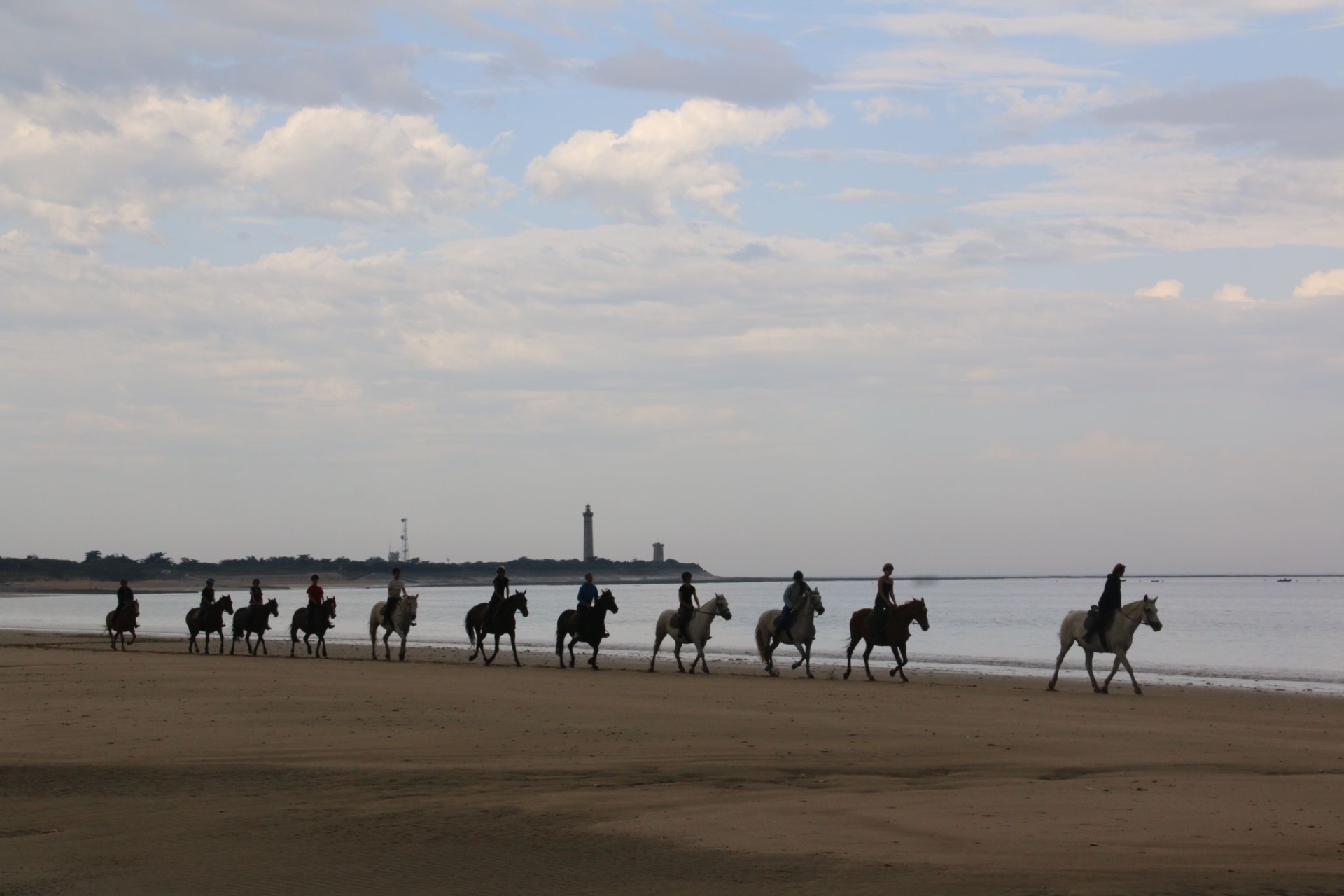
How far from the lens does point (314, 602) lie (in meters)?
29.8

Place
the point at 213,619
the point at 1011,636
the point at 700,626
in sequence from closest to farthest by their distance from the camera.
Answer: the point at 700,626
the point at 213,619
the point at 1011,636

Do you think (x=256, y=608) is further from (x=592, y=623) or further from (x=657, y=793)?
(x=657, y=793)

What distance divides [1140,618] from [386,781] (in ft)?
44.4

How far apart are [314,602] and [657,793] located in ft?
69.9

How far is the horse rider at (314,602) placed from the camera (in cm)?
2911

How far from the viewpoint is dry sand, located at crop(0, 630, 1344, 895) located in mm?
7281

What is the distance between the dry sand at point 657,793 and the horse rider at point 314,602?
1034 cm

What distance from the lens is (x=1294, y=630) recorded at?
49.0 meters

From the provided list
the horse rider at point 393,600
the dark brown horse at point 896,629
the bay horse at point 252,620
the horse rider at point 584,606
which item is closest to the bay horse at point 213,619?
the bay horse at point 252,620

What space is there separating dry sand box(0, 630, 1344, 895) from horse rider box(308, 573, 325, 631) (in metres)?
10.3

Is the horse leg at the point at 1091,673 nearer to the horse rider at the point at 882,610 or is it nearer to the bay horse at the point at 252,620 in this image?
the horse rider at the point at 882,610

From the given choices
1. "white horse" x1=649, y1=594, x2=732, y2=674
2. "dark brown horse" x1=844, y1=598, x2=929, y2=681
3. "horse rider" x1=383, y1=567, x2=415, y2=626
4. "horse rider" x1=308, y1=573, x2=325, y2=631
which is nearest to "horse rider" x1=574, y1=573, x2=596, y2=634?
"white horse" x1=649, y1=594, x2=732, y2=674

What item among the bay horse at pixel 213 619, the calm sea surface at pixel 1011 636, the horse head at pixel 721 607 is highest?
the horse head at pixel 721 607

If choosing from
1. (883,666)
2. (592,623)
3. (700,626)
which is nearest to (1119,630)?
(700,626)
